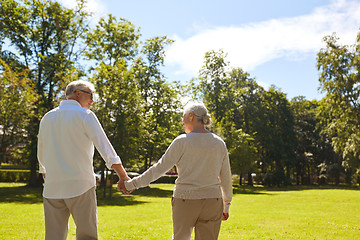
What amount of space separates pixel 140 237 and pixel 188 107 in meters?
5.64

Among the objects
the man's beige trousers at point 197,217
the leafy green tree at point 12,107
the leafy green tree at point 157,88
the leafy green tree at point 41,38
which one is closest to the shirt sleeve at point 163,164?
the man's beige trousers at point 197,217

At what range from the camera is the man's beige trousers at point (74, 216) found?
3.34 metres

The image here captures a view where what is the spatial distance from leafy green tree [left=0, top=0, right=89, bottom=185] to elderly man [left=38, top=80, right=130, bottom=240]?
24410 mm

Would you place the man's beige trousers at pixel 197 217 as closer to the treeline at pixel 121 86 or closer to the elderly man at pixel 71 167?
the elderly man at pixel 71 167

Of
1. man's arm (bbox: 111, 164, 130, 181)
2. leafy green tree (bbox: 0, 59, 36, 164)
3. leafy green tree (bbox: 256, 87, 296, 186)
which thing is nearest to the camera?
man's arm (bbox: 111, 164, 130, 181)

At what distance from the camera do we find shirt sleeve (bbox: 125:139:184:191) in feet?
12.3

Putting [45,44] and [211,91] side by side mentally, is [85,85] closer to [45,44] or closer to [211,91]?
[45,44]

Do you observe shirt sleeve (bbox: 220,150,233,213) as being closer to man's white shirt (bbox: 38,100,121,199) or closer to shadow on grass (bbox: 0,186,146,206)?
man's white shirt (bbox: 38,100,121,199)

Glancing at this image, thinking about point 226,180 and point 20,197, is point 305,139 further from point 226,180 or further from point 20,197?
point 226,180

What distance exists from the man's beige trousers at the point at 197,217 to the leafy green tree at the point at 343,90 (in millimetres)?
30750

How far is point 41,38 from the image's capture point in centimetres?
2878

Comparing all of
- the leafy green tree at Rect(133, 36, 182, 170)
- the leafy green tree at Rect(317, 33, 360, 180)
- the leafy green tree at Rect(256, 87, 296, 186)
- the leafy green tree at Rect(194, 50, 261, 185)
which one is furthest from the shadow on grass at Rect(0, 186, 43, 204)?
the leafy green tree at Rect(256, 87, 296, 186)

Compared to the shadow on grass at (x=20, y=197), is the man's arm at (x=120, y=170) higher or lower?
higher

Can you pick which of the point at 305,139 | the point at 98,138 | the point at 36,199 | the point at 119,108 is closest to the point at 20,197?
the point at 36,199
